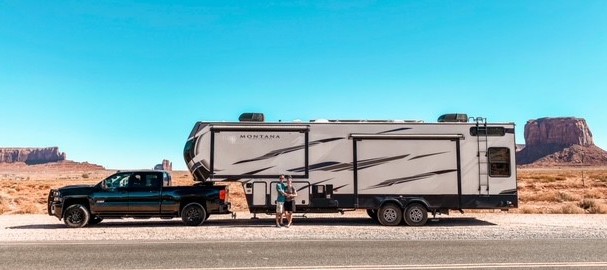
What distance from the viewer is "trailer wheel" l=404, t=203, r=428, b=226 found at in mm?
14516

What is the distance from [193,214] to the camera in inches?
574

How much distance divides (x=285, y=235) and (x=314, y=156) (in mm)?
3283

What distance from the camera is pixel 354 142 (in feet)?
48.6

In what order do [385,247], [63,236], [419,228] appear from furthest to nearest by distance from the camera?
[419,228], [63,236], [385,247]

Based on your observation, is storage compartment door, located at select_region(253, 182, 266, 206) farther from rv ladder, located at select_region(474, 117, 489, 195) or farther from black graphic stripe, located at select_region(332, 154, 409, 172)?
rv ladder, located at select_region(474, 117, 489, 195)

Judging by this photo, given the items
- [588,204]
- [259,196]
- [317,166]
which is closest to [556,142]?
[588,204]

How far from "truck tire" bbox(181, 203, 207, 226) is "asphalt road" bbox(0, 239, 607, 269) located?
3501 millimetres

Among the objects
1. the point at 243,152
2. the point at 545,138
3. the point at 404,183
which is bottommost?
the point at 404,183

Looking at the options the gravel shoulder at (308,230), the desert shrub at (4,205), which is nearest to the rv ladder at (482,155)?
the gravel shoulder at (308,230)

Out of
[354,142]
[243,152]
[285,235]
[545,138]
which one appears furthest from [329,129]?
[545,138]

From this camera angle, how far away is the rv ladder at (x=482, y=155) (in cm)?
1448

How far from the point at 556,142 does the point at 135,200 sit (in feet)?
572

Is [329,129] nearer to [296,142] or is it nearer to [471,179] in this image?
[296,142]

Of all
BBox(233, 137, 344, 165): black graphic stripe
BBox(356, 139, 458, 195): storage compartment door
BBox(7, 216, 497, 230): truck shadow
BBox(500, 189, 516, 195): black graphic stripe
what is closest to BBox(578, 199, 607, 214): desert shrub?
BBox(7, 216, 497, 230): truck shadow
